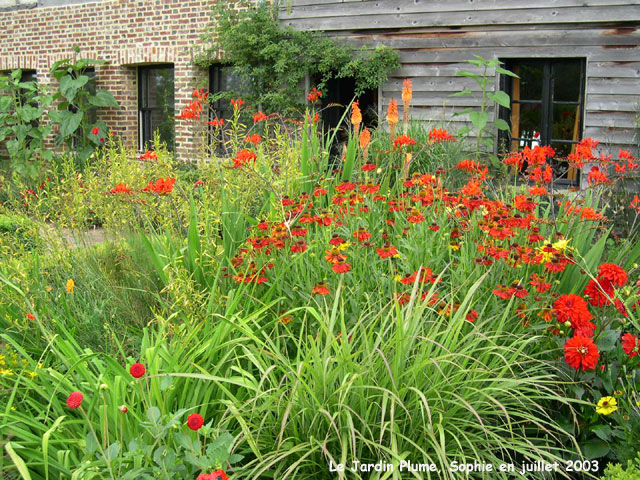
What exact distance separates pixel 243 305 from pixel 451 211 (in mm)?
1180

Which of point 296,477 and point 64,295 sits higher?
point 64,295

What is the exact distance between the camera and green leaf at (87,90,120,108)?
36.3 feet

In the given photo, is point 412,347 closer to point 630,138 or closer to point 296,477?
point 296,477

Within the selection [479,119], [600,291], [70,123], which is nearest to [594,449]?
[600,291]

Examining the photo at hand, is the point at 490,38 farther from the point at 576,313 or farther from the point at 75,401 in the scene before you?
the point at 75,401

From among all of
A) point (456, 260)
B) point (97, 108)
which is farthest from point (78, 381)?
point (97, 108)

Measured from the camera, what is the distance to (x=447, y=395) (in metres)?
2.43

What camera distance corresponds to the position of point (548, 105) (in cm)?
816

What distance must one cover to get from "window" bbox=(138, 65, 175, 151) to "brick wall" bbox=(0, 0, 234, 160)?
0.15m

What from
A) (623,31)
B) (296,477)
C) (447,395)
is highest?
(623,31)

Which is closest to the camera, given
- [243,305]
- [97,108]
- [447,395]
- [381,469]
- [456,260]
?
[381,469]

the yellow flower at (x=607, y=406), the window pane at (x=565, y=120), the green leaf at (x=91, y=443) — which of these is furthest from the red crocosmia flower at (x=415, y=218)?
the window pane at (x=565, y=120)

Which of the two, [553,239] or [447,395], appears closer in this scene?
[447,395]

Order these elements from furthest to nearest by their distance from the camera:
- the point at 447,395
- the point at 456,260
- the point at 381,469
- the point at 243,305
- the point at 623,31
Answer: the point at 623,31
the point at 456,260
the point at 243,305
the point at 447,395
the point at 381,469
